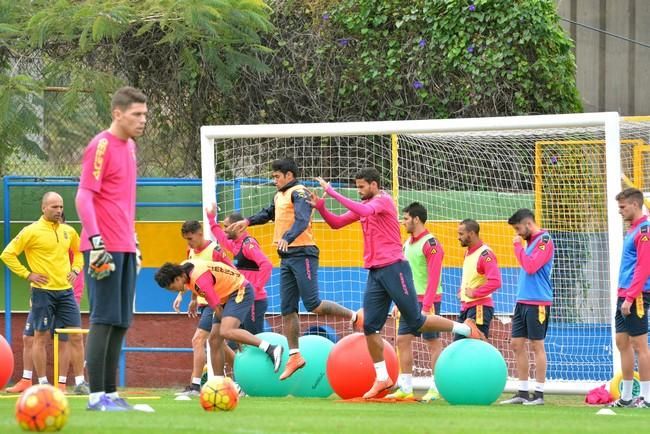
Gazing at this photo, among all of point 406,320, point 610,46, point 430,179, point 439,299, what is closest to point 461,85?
point 430,179

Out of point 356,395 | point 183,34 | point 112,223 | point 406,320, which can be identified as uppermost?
point 183,34

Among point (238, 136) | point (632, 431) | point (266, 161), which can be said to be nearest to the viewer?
point (632, 431)

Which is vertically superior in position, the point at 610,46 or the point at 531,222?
the point at 610,46

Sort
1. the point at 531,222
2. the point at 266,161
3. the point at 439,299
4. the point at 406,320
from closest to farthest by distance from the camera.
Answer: the point at 406,320
the point at 531,222
the point at 439,299
the point at 266,161

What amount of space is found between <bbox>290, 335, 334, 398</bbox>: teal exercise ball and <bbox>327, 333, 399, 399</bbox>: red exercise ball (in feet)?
2.19

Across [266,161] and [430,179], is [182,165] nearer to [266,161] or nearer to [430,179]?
[266,161]

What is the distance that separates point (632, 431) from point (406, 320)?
363cm

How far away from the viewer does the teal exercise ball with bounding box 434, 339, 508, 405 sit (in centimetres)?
1138

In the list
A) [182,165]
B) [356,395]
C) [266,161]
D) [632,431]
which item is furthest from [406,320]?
[182,165]

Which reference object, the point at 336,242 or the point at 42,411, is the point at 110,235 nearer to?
the point at 42,411

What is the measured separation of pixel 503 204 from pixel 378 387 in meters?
4.73

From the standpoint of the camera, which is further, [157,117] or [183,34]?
[157,117]

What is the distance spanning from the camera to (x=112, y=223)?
28.0 ft

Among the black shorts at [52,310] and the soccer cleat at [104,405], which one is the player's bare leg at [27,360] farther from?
the soccer cleat at [104,405]
